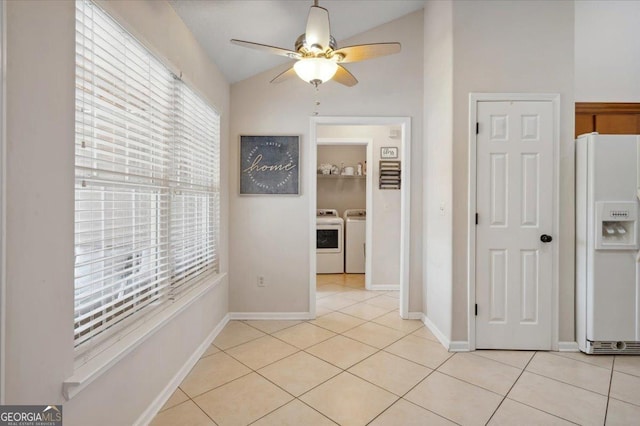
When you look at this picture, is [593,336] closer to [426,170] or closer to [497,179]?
[497,179]

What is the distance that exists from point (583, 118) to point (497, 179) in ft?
6.01

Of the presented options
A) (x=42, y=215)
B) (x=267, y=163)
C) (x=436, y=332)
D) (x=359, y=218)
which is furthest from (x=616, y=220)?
(x=42, y=215)

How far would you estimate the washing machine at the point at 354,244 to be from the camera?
211 inches

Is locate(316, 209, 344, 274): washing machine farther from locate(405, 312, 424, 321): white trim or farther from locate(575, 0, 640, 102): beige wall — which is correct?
locate(575, 0, 640, 102): beige wall

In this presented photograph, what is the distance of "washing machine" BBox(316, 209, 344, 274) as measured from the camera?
535cm

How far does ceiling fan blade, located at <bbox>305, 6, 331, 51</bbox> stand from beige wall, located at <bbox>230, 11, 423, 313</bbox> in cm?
150

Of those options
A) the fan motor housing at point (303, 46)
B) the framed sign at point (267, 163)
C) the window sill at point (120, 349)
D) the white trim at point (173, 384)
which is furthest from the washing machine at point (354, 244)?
the fan motor housing at point (303, 46)

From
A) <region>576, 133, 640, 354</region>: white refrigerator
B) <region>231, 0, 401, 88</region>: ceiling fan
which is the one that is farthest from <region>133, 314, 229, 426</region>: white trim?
<region>576, 133, 640, 354</region>: white refrigerator

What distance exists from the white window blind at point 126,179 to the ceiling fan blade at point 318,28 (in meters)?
0.92

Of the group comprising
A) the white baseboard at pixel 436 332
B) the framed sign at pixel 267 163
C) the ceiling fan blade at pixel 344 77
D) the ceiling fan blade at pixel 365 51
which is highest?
the ceiling fan blade at pixel 365 51

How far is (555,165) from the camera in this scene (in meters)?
2.53

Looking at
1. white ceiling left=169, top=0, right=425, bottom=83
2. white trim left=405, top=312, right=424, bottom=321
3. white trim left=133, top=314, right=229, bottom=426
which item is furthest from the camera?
white trim left=405, top=312, right=424, bottom=321

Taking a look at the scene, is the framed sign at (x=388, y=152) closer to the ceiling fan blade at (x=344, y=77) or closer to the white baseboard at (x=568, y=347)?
the ceiling fan blade at (x=344, y=77)

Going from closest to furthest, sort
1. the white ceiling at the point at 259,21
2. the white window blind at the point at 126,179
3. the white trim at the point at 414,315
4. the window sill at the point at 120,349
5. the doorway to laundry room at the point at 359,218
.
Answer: the window sill at the point at 120,349 < the white window blind at the point at 126,179 < the white ceiling at the point at 259,21 < the white trim at the point at 414,315 < the doorway to laundry room at the point at 359,218
